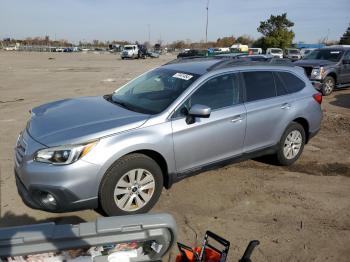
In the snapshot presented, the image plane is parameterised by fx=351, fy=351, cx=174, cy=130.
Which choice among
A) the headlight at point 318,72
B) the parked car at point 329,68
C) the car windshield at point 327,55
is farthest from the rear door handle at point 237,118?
the car windshield at point 327,55

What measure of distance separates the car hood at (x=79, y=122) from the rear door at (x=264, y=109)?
5.38ft

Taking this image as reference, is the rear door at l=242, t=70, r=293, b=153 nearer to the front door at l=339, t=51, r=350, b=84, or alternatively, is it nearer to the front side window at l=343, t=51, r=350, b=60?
the front door at l=339, t=51, r=350, b=84

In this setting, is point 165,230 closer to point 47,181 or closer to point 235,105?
point 47,181

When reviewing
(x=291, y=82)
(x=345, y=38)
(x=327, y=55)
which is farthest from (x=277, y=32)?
(x=291, y=82)

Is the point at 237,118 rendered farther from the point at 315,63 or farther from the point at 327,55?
the point at 327,55

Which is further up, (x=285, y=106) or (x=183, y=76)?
(x=183, y=76)

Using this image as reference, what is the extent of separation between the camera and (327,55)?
1370 cm

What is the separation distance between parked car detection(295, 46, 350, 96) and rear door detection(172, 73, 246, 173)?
8.68 meters

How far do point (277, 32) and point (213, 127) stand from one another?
60962mm

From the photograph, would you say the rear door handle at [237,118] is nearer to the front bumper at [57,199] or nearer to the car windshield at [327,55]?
the front bumper at [57,199]

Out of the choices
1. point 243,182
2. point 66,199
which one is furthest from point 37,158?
point 243,182

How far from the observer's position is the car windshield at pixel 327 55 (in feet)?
43.7

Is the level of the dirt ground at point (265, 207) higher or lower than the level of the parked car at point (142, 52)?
lower

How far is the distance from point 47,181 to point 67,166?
0.24m
